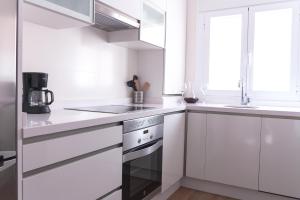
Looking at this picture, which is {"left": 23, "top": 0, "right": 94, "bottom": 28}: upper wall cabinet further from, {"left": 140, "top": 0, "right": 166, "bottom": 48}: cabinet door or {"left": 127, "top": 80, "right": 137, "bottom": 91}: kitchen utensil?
{"left": 127, "top": 80, "right": 137, "bottom": 91}: kitchen utensil

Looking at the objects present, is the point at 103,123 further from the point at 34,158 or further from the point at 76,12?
the point at 76,12

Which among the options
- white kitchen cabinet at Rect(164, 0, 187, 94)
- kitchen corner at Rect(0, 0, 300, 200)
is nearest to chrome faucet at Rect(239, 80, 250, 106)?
kitchen corner at Rect(0, 0, 300, 200)

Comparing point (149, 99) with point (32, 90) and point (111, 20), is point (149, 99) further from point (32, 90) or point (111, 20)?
point (32, 90)

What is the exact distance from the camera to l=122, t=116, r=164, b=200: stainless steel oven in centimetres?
161

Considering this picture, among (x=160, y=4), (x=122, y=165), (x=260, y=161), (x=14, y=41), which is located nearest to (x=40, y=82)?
(x=14, y=41)

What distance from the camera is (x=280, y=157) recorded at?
2.13m

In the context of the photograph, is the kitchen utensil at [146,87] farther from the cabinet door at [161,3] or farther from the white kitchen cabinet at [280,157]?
the white kitchen cabinet at [280,157]

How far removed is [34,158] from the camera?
0.99 m

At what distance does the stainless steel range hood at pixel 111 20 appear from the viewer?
1672mm

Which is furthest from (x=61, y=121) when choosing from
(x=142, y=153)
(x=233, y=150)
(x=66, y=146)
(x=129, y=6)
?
(x=233, y=150)

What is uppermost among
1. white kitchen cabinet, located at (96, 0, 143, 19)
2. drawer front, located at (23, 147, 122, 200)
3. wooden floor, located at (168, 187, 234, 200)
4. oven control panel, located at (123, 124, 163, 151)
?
white kitchen cabinet, located at (96, 0, 143, 19)

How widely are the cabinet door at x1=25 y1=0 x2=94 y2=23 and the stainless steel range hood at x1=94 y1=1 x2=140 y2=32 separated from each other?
0.29ft

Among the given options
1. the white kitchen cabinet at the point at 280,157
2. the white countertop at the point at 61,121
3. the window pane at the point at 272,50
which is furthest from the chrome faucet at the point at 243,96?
the white countertop at the point at 61,121

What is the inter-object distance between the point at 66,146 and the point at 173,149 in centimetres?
137
